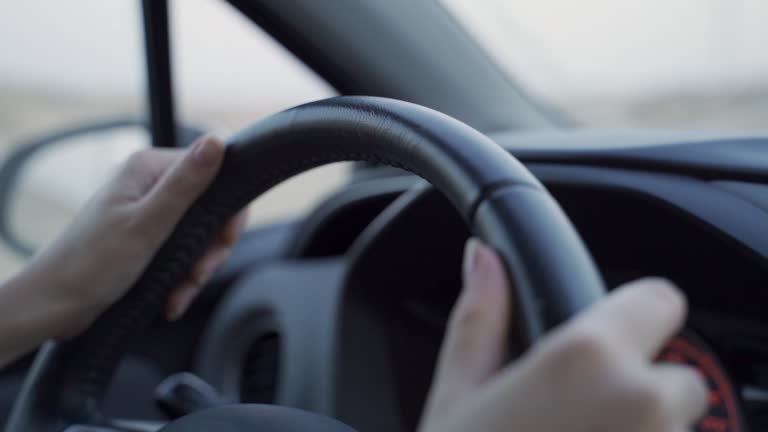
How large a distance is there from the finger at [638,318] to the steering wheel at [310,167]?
3 cm

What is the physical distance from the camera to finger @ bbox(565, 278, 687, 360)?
482 mm

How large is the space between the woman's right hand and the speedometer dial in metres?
0.82

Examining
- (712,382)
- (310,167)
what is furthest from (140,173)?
(712,382)

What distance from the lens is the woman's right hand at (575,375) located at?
462mm

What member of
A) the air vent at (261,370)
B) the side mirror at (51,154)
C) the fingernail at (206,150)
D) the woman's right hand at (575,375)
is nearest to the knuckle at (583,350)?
the woman's right hand at (575,375)

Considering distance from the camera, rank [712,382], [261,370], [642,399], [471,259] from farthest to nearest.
Result: [261,370]
[712,382]
[471,259]
[642,399]

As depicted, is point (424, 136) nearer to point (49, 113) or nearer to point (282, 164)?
point (282, 164)

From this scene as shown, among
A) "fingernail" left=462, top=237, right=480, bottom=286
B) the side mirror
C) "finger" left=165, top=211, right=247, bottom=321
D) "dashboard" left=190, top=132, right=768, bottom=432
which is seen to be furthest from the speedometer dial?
the side mirror

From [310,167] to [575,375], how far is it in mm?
494

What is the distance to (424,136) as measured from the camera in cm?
70

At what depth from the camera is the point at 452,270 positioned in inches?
58.6

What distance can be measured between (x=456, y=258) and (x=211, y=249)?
1.55ft

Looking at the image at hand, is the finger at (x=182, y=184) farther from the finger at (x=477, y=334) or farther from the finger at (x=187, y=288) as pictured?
the finger at (x=477, y=334)

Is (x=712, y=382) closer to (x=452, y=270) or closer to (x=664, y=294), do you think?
(x=452, y=270)
